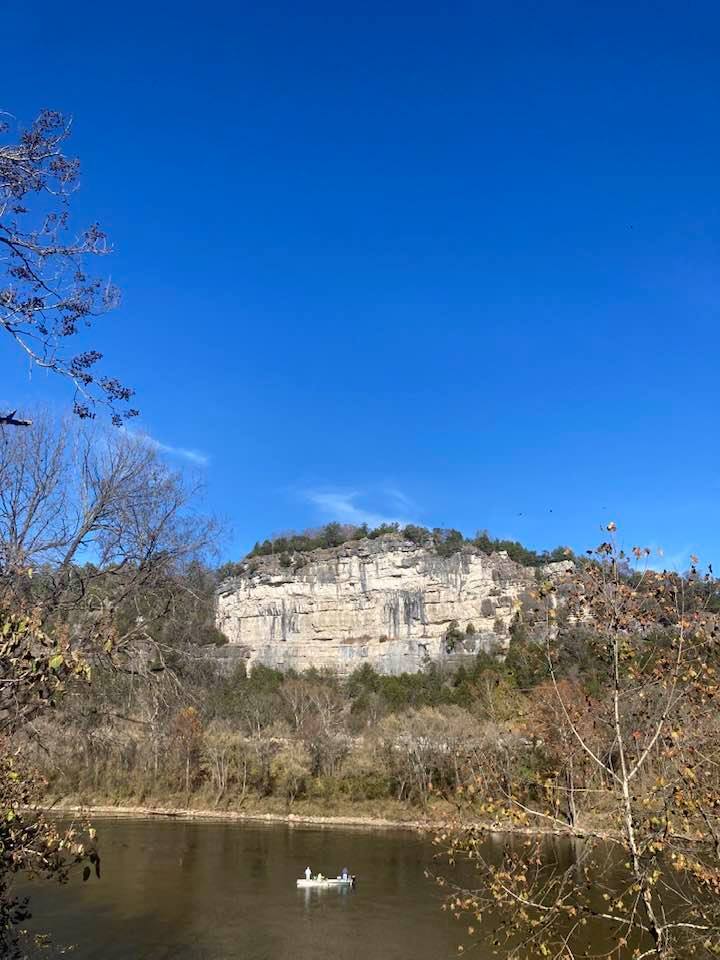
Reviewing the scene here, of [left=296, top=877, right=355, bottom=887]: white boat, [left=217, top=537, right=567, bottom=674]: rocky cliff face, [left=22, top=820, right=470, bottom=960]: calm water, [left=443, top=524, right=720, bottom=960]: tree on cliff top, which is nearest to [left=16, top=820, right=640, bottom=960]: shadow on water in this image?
[left=22, top=820, right=470, bottom=960]: calm water

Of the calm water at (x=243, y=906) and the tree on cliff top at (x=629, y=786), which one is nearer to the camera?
the tree on cliff top at (x=629, y=786)

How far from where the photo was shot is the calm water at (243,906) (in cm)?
1614

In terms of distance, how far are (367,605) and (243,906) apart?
73779mm

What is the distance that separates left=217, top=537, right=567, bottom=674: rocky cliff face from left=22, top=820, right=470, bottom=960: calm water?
58403 mm

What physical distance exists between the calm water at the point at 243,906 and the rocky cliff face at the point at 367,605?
192ft

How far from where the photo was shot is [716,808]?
16.6 ft

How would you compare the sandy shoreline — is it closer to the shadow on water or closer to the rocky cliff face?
the shadow on water

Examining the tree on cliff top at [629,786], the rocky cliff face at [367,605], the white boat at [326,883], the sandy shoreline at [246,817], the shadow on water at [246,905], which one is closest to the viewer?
the tree on cliff top at [629,786]

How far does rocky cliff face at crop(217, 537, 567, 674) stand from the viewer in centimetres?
8825

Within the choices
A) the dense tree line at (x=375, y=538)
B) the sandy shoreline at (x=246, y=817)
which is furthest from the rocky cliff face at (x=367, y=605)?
the sandy shoreline at (x=246, y=817)

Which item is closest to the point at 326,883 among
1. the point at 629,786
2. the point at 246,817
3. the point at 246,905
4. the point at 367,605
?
the point at 246,905

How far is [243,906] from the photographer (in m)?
19.9

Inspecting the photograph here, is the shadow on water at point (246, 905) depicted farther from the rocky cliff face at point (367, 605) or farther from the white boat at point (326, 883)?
the rocky cliff face at point (367, 605)

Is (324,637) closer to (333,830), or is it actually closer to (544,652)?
(333,830)
